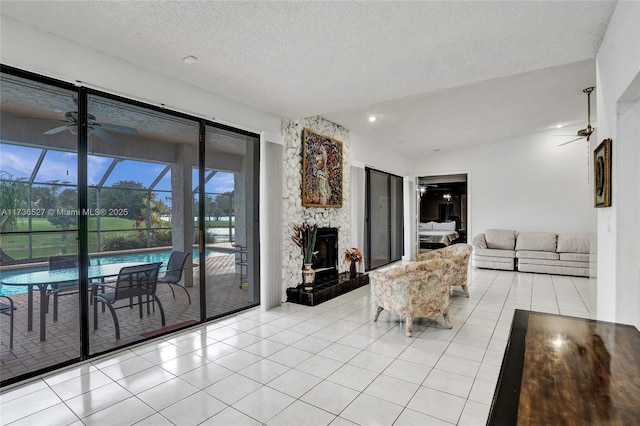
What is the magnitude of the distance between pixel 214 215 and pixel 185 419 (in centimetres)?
245

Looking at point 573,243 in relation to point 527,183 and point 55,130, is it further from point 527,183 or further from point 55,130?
point 55,130

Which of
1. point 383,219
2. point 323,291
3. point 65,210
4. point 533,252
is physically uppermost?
point 65,210

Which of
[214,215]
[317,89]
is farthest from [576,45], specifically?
[214,215]

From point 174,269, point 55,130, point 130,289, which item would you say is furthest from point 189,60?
point 130,289

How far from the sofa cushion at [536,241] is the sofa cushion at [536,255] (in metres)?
0.14

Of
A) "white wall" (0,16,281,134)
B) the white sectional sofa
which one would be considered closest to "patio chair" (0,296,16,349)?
"white wall" (0,16,281,134)

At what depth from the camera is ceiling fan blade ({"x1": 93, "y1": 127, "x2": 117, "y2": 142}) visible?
10.00 ft

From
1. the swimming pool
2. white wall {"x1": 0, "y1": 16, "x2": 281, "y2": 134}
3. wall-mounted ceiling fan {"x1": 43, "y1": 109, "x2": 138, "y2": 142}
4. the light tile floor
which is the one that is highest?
white wall {"x1": 0, "y1": 16, "x2": 281, "y2": 134}

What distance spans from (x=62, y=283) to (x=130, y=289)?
622mm

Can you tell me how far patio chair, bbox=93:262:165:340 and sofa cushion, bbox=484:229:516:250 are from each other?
24.9ft

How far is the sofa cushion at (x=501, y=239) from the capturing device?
7879 mm

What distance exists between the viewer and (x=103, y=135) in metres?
3.10

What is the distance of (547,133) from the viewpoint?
25.9 ft

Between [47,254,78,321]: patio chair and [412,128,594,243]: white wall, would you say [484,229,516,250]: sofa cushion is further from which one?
[47,254,78,321]: patio chair
